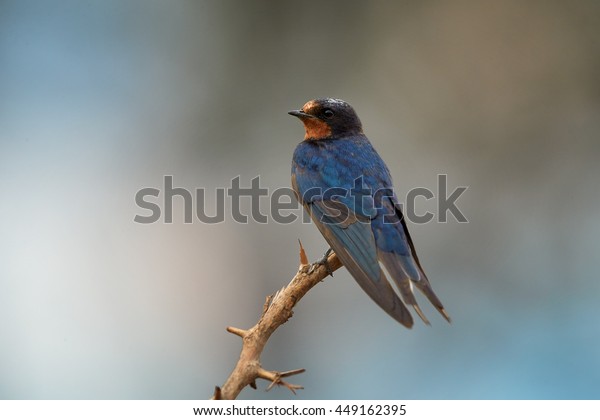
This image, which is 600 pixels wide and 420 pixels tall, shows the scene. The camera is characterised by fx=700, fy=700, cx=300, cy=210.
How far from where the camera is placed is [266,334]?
48.6 inches

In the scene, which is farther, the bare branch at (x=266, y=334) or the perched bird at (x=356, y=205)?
the perched bird at (x=356, y=205)

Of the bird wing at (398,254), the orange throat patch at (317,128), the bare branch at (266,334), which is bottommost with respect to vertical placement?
the bare branch at (266,334)

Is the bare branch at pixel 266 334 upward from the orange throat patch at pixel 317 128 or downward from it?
downward

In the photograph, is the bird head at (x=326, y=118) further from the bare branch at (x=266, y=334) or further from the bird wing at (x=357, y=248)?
the bare branch at (x=266, y=334)

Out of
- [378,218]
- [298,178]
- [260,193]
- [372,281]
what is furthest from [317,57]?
[372,281]

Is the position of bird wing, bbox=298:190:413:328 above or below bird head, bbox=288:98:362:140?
below

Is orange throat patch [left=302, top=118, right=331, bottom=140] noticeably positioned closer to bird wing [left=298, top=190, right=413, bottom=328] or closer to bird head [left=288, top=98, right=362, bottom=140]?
bird head [left=288, top=98, right=362, bottom=140]

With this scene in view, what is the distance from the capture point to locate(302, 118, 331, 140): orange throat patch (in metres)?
2.24

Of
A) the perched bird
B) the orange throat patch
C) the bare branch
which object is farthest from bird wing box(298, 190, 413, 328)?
the orange throat patch

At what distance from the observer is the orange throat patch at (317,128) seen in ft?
7.36

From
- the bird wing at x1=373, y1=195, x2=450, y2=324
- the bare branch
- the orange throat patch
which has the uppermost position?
the orange throat patch

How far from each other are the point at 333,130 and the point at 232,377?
1.26 meters

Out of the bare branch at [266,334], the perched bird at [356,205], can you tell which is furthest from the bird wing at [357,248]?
the bare branch at [266,334]

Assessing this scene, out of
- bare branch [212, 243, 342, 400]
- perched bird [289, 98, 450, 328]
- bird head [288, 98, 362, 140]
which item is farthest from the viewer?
bird head [288, 98, 362, 140]
